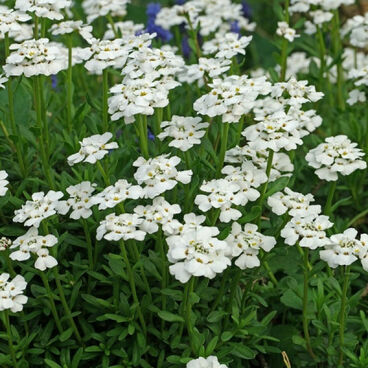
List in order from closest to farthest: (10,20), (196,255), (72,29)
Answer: (196,255) → (10,20) → (72,29)

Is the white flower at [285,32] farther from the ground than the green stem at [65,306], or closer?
farther from the ground

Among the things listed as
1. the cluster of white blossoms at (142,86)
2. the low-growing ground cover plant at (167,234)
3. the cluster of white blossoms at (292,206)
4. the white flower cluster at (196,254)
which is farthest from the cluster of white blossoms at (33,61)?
the cluster of white blossoms at (292,206)

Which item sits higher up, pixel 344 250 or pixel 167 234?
pixel 167 234

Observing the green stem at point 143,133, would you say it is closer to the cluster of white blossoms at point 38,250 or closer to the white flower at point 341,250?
the cluster of white blossoms at point 38,250

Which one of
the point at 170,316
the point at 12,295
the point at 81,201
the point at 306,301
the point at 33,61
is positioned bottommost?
the point at 306,301

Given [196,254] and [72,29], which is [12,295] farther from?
[72,29]

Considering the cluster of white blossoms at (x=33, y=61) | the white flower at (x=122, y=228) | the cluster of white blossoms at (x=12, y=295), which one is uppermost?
the cluster of white blossoms at (x=33, y=61)

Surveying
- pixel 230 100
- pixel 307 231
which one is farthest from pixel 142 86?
pixel 307 231
